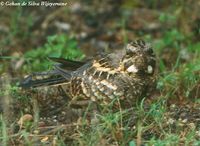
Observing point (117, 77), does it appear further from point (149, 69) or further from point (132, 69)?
point (149, 69)

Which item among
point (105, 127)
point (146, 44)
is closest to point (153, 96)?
point (146, 44)

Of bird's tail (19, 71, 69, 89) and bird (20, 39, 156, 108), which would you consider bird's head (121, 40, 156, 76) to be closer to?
bird (20, 39, 156, 108)

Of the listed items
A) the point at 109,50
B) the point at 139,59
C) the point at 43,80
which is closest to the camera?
the point at 139,59

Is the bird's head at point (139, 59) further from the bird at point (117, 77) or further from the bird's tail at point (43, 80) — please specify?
the bird's tail at point (43, 80)

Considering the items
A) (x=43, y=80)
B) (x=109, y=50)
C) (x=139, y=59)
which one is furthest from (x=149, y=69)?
(x=109, y=50)

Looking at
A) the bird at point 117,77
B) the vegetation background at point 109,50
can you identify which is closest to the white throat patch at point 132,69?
the bird at point 117,77

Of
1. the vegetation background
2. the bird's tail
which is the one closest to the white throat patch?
the vegetation background
